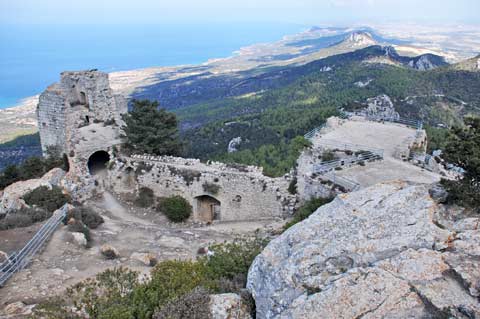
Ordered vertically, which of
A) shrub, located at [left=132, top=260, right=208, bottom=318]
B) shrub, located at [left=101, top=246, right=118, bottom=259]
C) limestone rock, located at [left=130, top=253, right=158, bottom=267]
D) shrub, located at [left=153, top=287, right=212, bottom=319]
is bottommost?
limestone rock, located at [left=130, top=253, right=158, bottom=267]

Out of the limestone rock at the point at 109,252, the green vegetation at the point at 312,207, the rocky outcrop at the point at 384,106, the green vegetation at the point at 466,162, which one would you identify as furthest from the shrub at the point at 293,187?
the rocky outcrop at the point at 384,106

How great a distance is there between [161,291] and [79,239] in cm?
685

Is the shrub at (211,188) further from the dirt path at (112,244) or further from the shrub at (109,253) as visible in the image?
the shrub at (109,253)

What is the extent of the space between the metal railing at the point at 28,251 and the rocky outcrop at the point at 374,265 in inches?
280

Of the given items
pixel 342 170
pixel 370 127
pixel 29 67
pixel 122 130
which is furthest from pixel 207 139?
pixel 29 67

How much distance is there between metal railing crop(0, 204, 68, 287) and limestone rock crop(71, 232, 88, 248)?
32.9 inches

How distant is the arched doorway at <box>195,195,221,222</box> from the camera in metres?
19.1

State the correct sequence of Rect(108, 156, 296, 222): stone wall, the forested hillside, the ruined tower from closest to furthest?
1. Rect(108, 156, 296, 222): stone wall
2. the ruined tower
3. the forested hillside

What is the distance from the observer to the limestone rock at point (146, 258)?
40.9 feet

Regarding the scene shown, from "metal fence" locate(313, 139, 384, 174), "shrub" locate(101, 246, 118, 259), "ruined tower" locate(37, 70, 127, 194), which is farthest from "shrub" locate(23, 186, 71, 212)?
"metal fence" locate(313, 139, 384, 174)

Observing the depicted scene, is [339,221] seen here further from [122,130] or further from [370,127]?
[122,130]

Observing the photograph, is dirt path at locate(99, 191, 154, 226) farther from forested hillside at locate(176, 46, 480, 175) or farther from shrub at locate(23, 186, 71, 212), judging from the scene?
forested hillside at locate(176, 46, 480, 175)

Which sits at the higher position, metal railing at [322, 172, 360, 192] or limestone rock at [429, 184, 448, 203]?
limestone rock at [429, 184, 448, 203]

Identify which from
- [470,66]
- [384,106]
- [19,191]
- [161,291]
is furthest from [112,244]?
[470,66]
